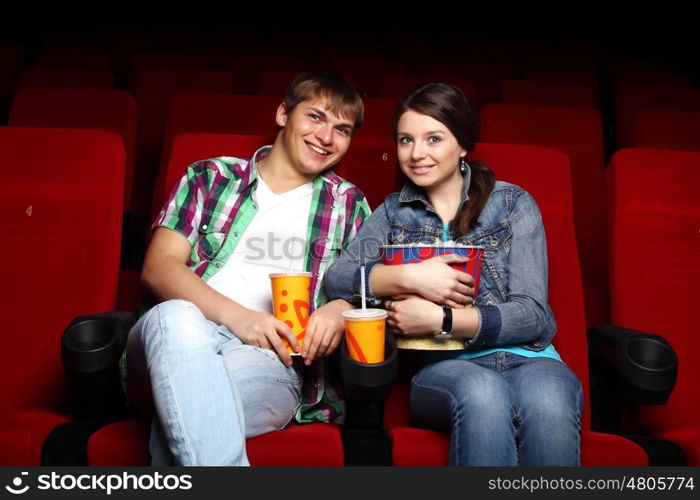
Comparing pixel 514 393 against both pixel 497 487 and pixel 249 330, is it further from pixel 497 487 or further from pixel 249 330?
pixel 249 330

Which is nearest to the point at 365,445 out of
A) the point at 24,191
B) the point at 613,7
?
the point at 24,191

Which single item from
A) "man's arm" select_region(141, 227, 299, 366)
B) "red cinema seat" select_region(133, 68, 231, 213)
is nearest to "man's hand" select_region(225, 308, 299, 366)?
"man's arm" select_region(141, 227, 299, 366)

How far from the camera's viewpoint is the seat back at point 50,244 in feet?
3.43

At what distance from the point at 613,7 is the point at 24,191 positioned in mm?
3577

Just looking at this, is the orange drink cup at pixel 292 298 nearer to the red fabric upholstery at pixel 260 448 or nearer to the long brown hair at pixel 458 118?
the red fabric upholstery at pixel 260 448

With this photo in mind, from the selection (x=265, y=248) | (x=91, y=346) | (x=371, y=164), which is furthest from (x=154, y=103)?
(x=91, y=346)

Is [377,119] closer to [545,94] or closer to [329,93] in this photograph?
[329,93]

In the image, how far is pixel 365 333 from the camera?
81 centimetres

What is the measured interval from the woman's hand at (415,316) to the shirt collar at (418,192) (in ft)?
0.69

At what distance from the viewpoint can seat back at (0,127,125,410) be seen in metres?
1.05

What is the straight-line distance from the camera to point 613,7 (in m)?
3.81

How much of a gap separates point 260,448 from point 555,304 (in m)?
0.51

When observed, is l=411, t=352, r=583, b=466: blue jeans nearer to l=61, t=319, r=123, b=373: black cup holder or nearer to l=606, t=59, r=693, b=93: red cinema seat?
l=61, t=319, r=123, b=373: black cup holder

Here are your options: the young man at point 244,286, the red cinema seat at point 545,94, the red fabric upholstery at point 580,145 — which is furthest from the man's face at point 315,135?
the red cinema seat at point 545,94
